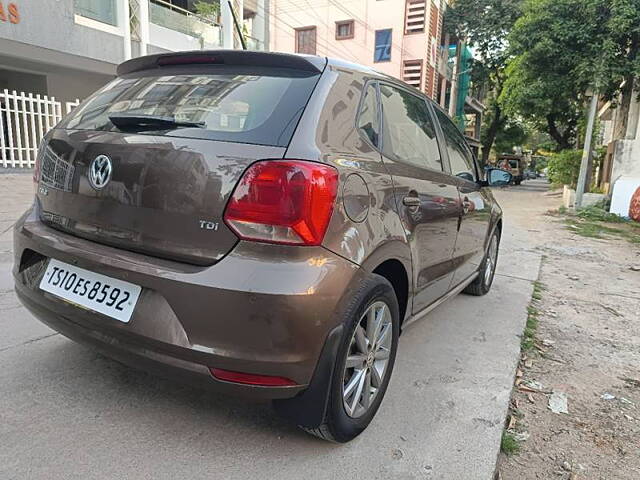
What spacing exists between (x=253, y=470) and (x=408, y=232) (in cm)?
126

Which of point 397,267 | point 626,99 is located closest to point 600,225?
point 626,99

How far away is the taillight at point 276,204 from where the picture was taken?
1.73 meters

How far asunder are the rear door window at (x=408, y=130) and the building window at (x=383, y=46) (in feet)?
73.3

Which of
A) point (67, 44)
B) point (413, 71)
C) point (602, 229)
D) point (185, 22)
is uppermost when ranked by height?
point (413, 71)

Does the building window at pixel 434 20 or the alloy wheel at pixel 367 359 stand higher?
the building window at pixel 434 20

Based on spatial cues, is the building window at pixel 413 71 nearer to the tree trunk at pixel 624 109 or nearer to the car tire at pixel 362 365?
the tree trunk at pixel 624 109

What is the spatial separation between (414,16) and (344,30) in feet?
11.9

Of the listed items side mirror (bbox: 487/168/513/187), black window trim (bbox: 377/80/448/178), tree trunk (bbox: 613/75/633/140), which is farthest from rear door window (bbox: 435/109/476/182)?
tree trunk (bbox: 613/75/633/140)

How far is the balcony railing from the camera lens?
1279 cm

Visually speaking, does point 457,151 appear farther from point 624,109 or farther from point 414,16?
point 414,16

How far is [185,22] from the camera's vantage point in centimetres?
1362

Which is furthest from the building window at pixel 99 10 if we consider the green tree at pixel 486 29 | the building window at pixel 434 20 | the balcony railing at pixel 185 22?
the green tree at pixel 486 29

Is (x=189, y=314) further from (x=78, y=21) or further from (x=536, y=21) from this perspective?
(x=536, y=21)

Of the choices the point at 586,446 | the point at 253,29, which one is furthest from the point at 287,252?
the point at 253,29
